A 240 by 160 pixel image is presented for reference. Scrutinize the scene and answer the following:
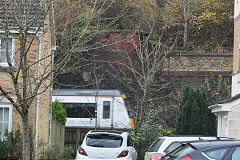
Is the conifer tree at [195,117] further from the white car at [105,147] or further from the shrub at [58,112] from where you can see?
the white car at [105,147]

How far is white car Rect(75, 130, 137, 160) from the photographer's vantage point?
14438 millimetres

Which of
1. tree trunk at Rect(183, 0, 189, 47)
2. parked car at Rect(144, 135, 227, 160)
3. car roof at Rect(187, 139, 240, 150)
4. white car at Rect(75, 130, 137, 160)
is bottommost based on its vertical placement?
white car at Rect(75, 130, 137, 160)

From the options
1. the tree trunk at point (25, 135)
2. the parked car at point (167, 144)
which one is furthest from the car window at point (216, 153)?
the tree trunk at point (25, 135)

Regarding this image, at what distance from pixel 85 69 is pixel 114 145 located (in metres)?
22.1

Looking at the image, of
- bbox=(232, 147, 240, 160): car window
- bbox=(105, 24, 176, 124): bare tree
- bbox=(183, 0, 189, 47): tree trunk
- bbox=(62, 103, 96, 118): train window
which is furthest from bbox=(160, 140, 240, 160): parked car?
bbox=(183, 0, 189, 47): tree trunk

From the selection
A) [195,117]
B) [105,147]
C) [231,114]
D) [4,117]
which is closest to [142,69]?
[195,117]

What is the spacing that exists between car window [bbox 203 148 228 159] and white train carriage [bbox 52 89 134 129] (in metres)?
21.1

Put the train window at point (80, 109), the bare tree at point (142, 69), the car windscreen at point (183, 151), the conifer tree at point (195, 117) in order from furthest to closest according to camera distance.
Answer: the train window at point (80, 109), the bare tree at point (142, 69), the conifer tree at point (195, 117), the car windscreen at point (183, 151)

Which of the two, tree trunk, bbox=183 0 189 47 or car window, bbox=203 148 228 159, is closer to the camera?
car window, bbox=203 148 228 159

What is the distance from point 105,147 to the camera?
48.0 feet

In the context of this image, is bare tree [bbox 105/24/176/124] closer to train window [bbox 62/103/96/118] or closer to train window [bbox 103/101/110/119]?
train window [bbox 103/101/110/119]

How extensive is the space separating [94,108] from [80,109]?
0.94 meters

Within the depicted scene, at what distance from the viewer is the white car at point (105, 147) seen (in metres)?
14.4

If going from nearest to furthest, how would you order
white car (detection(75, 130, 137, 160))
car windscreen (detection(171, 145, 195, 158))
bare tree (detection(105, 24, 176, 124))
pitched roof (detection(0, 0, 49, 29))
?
car windscreen (detection(171, 145, 195, 158)) < pitched roof (detection(0, 0, 49, 29)) < white car (detection(75, 130, 137, 160)) < bare tree (detection(105, 24, 176, 124))
